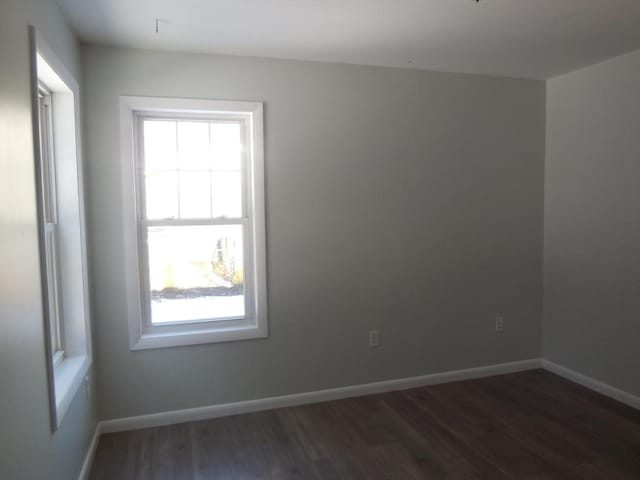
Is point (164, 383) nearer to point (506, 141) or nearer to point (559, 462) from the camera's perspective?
point (559, 462)

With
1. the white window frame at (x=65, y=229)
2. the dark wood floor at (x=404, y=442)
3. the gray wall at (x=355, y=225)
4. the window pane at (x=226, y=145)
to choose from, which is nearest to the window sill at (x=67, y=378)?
the white window frame at (x=65, y=229)

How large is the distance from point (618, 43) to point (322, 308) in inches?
105

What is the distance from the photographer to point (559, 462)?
2475mm

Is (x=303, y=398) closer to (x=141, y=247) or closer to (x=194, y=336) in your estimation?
(x=194, y=336)

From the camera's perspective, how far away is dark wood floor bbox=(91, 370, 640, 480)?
7.97 ft

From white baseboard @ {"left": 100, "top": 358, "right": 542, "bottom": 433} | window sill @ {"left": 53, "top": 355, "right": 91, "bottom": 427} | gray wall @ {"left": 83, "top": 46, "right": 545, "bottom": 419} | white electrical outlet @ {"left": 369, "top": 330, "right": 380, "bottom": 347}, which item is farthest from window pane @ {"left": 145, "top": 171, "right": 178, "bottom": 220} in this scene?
white electrical outlet @ {"left": 369, "top": 330, "right": 380, "bottom": 347}

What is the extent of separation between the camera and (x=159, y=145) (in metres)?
2.97

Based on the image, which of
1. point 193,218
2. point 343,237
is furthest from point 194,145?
point 343,237

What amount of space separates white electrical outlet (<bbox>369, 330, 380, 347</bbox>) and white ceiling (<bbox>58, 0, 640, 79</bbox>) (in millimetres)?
2016

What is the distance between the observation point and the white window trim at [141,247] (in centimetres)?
280

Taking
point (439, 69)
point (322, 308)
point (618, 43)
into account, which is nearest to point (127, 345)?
point (322, 308)

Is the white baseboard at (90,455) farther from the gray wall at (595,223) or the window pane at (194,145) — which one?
the gray wall at (595,223)

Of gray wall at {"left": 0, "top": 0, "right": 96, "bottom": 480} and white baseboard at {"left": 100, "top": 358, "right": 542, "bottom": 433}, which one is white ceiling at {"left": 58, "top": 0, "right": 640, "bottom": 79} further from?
white baseboard at {"left": 100, "top": 358, "right": 542, "bottom": 433}

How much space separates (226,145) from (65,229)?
1.17 m
